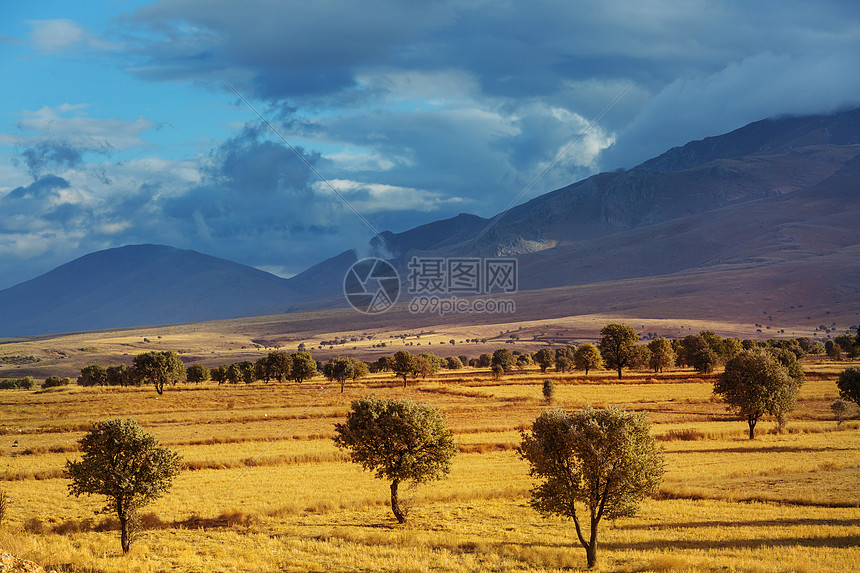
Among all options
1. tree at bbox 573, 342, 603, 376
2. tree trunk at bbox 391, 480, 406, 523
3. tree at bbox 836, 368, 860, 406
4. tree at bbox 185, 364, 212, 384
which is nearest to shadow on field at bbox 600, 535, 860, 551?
tree trunk at bbox 391, 480, 406, 523

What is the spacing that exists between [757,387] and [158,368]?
78.3m

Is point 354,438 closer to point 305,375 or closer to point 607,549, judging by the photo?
point 607,549

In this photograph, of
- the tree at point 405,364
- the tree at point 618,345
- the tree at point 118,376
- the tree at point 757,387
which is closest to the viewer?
the tree at point 757,387

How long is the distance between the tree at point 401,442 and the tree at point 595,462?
705cm

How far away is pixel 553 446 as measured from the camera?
23062 millimetres

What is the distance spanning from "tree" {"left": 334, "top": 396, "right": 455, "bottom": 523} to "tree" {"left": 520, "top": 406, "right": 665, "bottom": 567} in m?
7.05

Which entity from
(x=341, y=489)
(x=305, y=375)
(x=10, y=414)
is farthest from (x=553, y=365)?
(x=341, y=489)

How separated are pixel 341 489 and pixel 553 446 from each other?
16.2m

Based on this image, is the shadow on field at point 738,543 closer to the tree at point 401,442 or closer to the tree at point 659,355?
the tree at point 401,442

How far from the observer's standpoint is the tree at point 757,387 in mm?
50406

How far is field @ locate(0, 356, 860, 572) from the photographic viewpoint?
2264 centimetres

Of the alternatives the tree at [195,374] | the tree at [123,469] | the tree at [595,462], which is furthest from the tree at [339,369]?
the tree at [595,462]

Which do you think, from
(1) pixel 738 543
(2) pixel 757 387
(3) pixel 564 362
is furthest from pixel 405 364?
(1) pixel 738 543

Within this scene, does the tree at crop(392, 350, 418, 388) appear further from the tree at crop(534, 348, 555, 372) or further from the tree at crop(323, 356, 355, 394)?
the tree at crop(534, 348, 555, 372)
